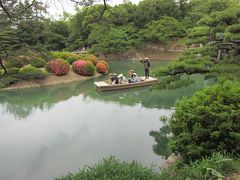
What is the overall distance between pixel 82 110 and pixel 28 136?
9.86ft

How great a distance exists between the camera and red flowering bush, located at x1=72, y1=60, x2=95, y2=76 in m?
18.4

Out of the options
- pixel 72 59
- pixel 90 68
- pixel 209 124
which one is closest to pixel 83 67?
pixel 90 68

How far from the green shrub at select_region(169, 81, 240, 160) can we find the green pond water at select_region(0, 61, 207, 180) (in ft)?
4.09

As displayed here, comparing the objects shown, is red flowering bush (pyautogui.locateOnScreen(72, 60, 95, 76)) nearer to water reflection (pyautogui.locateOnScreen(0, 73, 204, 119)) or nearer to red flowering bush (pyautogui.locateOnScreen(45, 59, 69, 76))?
red flowering bush (pyautogui.locateOnScreen(45, 59, 69, 76))

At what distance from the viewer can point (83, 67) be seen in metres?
18.4

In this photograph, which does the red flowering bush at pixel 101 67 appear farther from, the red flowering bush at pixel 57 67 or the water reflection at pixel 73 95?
the water reflection at pixel 73 95

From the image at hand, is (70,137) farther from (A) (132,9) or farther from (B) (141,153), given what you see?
(A) (132,9)

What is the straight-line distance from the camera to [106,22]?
3523 millimetres

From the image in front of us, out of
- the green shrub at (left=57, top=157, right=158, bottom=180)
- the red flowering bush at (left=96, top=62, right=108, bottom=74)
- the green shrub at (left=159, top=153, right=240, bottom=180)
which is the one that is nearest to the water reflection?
the red flowering bush at (left=96, top=62, right=108, bottom=74)

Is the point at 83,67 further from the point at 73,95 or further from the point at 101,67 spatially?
the point at 73,95

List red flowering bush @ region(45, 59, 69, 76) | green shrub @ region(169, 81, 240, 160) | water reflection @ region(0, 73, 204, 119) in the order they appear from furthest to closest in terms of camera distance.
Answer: red flowering bush @ region(45, 59, 69, 76)
water reflection @ region(0, 73, 204, 119)
green shrub @ region(169, 81, 240, 160)

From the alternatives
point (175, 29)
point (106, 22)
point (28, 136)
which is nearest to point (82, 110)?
point (28, 136)

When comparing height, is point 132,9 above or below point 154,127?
above

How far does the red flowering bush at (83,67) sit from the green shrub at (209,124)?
13319mm
